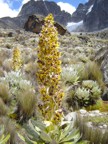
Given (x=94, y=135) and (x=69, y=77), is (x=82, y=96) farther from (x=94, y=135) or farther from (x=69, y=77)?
(x=94, y=135)

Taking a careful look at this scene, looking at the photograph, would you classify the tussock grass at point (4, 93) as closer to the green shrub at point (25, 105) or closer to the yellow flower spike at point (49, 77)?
the green shrub at point (25, 105)

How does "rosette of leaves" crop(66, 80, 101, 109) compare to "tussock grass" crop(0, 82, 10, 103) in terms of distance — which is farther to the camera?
"rosette of leaves" crop(66, 80, 101, 109)

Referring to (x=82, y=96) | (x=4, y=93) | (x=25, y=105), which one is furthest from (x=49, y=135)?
(x=82, y=96)

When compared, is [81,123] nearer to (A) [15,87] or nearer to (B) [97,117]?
(B) [97,117]

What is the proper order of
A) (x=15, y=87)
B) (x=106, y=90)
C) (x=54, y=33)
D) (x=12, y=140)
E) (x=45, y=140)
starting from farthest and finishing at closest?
(x=106, y=90)
(x=15, y=87)
(x=12, y=140)
(x=54, y=33)
(x=45, y=140)

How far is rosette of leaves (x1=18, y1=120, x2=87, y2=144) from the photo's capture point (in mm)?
3984

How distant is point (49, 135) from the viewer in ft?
13.3

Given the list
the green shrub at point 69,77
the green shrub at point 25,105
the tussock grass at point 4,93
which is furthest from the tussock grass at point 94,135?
the green shrub at point 69,77

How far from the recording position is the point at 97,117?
5902 mm

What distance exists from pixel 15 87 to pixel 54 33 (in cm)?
339

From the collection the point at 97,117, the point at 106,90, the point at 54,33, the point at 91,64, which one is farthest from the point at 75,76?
the point at 54,33

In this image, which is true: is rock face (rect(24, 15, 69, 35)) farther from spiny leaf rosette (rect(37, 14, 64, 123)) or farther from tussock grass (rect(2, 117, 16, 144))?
spiny leaf rosette (rect(37, 14, 64, 123))

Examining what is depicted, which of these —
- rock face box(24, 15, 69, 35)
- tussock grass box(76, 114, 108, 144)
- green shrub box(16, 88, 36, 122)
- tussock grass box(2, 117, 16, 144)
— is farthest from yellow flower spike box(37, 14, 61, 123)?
rock face box(24, 15, 69, 35)

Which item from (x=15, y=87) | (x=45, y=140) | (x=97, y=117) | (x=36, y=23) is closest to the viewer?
(x=45, y=140)
